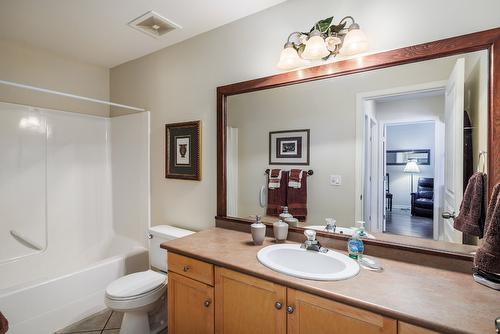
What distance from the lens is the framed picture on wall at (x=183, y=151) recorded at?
82.7 inches

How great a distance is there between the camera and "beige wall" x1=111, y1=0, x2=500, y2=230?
49.2 inches

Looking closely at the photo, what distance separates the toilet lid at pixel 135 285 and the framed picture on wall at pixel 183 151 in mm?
800

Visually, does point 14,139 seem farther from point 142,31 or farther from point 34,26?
point 142,31

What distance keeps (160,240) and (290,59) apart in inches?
66.7

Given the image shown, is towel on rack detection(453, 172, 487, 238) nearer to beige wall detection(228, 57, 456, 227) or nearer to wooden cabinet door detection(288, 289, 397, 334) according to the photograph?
beige wall detection(228, 57, 456, 227)

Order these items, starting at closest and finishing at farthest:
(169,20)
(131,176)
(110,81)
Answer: (169,20)
(131,176)
(110,81)

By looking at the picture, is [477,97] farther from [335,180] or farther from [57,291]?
[57,291]

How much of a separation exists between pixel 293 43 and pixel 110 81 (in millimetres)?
2277

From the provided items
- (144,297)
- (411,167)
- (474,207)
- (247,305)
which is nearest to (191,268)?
(247,305)

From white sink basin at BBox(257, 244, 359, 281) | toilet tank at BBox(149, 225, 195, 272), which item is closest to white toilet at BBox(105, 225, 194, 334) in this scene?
toilet tank at BBox(149, 225, 195, 272)

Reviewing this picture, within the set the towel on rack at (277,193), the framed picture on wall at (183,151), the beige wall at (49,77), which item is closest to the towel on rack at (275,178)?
the towel on rack at (277,193)

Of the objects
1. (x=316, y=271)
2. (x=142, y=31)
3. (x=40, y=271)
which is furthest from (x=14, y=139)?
(x=316, y=271)

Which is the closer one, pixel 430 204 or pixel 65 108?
pixel 430 204

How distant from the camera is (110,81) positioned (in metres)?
2.88
